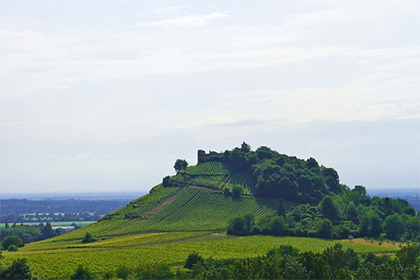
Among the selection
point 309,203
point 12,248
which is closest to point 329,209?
point 309,203

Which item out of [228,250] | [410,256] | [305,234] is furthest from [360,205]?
[410,256]

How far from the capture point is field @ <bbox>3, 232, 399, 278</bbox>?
3438 inches


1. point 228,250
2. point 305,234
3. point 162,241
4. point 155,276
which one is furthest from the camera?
point 305,234

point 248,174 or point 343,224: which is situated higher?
point 248,174

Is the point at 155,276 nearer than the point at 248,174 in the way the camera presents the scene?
Yes

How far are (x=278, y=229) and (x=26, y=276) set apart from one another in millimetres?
73338

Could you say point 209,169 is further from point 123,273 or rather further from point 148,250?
point 123,273

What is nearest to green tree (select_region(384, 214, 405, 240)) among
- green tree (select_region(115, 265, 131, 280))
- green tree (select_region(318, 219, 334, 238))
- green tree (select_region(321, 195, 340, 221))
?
green tree (select_region(321, 195, 340, 221))

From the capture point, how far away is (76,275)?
73125 mm

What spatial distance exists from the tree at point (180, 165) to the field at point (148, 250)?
49.7 metres

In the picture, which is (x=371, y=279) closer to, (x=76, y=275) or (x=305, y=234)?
(x=76, y=275)

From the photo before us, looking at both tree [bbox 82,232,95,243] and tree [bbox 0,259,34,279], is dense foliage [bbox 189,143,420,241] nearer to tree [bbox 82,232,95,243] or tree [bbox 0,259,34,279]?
tree [bbox 82,232,95,243]

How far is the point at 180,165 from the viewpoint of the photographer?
593 feet

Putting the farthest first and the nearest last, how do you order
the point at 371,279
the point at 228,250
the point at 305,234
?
the point at 305,234 < the point at 228,250 < the point at 371,279
